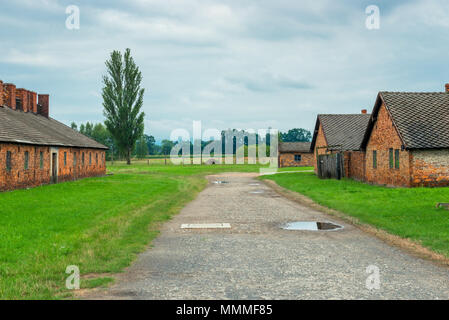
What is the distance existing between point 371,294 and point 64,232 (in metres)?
8.18

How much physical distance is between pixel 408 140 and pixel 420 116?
3.17 meters

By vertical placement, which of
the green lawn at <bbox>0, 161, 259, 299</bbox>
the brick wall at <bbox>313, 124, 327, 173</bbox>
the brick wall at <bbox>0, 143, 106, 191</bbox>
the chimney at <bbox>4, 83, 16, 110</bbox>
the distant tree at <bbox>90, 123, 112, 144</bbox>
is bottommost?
the green lawn at <bbox>0, 161, 259, 299</bbox>

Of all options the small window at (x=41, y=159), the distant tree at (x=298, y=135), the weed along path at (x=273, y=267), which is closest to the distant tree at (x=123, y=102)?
the small window at (x=41, y=159)

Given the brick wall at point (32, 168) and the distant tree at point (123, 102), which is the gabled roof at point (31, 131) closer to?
the brick wall at point (32, 168)

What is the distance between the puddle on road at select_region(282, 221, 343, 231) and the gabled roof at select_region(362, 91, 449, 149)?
12.6 meters

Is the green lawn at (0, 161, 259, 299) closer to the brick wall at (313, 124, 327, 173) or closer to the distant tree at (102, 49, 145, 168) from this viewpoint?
the brick wall at (313, 124, 327, 173)

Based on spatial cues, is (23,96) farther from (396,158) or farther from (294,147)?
(294,147)

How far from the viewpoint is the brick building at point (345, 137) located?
32281mm

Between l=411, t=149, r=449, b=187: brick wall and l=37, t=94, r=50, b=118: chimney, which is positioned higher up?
l=37, t=94, r=50, b=118: chimney

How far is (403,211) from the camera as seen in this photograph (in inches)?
560

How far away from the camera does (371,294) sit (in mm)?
5586

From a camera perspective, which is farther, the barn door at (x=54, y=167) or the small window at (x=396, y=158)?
the barn door at (x=54, y=167)

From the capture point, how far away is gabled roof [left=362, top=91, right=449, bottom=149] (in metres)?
23.0

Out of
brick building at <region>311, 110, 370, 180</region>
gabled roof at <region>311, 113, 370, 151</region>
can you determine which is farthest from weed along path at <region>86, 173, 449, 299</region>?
gabled roof at <region>311, 113, 370, 151</region>
